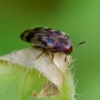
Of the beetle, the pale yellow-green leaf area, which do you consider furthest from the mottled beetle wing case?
the pale yellow-green leaf area

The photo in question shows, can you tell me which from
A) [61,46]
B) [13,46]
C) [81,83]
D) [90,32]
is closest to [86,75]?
[81,83]

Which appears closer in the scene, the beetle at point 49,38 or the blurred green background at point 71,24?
the beetle at point 49,38

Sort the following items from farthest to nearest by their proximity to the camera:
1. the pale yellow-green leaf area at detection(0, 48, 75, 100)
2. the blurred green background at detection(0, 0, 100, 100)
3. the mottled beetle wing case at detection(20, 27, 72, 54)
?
the blurred green background at detection(0, 0, 100, 100), the mottled beetle wing case at detection(20, 27, 72, 54), the pale yellow-green leaf area at detection(0, 48, 75, 100)

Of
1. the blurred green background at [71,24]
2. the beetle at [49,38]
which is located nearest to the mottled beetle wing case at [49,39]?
the beetle at [49,38]

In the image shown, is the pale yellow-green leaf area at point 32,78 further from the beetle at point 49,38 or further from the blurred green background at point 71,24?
the blurred green background at point 71,24

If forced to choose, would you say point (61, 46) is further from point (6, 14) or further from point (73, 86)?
point (6, 14)

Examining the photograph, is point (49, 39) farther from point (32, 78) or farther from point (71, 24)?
point (71, 24)

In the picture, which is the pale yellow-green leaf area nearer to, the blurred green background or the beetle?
the beetle

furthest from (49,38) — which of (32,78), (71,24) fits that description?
(71,24)
